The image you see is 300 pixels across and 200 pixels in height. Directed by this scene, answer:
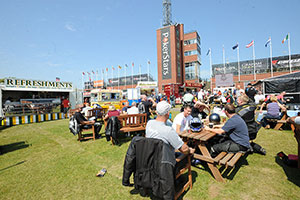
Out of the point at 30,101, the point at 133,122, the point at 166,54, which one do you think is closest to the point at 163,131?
the point at 133,122

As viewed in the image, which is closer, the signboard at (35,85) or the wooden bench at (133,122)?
the wooden bench at (133,122)

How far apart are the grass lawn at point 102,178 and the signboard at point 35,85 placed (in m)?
8.57

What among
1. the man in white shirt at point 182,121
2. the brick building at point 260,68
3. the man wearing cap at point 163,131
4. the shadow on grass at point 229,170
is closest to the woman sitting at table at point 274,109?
the shadow on grass at point 229,170

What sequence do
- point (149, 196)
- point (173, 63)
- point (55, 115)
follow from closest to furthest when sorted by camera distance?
1. point (149, 196)
2. point (55, 115)
3. point (173, 63)

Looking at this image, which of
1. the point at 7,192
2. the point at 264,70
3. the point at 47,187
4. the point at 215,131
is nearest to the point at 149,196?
the point at 215,131

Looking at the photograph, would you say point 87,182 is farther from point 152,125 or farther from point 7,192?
point 152,125

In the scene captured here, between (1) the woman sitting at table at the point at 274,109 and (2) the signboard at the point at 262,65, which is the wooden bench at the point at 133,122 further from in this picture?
(2) the signboard at the point at 262,65

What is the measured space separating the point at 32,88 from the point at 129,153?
1411 centimetres

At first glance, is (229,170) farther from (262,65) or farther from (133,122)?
(262,65)

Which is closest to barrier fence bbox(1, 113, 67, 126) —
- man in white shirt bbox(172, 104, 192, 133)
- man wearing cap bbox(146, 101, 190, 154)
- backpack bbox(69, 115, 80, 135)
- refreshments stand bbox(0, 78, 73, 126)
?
refreshments stand bbox(0, 78, 73, 126)

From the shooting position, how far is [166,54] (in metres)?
38.7

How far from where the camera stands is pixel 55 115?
1216cm

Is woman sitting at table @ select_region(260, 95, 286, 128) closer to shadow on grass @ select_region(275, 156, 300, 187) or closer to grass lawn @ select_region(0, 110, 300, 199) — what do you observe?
grass lawn @ select_region(0, 110, 300, 199)

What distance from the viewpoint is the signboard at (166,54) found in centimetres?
3841
